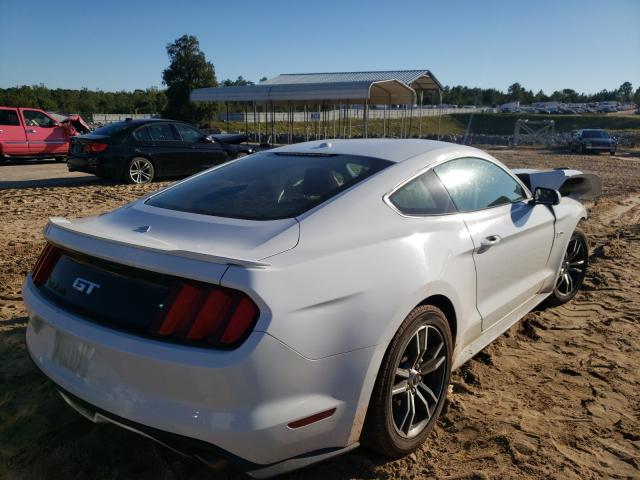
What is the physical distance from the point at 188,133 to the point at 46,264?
1079 centimetres

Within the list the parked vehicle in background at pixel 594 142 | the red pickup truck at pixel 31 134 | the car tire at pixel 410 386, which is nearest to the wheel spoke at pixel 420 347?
the car tire at pixel 410 386

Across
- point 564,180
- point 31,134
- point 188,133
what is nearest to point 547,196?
point 564,180

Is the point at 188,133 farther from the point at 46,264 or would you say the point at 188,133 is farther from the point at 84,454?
the point at 84,454

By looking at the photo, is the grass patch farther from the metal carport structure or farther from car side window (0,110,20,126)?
car side window (0,110,20,126)

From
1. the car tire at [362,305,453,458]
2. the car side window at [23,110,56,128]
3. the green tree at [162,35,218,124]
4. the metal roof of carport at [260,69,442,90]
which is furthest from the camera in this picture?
the green tree at [162,35,218,124]

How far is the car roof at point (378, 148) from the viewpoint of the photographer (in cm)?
312

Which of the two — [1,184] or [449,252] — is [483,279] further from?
[1,184]

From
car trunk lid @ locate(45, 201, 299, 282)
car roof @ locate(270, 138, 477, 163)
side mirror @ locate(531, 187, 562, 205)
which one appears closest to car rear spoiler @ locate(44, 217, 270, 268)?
car trunk lid @ locate(45, 201, 299, 282)

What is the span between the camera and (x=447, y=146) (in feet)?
11.2

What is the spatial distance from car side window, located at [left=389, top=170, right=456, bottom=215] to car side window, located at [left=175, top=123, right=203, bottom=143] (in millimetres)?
10652

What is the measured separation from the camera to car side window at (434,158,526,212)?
124 inches

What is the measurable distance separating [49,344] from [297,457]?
1206 millimetres

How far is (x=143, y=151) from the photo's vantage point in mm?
11891

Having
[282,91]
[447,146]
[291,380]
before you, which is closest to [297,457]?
[291,380]
